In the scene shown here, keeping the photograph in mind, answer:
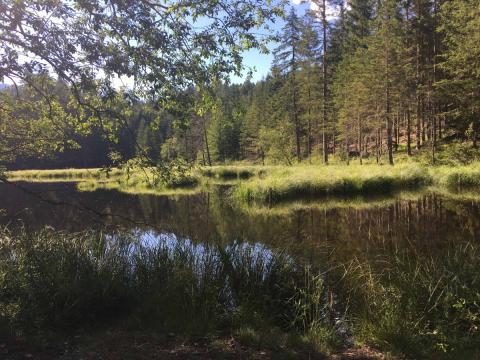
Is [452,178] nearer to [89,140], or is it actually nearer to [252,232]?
[252,232]

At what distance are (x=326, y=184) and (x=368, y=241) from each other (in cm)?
1059

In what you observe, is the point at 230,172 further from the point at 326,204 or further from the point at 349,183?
the point at 326,204

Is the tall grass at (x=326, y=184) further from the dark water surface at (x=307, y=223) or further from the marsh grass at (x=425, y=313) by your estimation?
the marsh grass at (x=425, y=313)

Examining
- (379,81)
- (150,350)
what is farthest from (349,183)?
(150,350)

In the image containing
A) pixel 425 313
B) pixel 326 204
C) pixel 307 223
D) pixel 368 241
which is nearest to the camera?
pixel 425 313

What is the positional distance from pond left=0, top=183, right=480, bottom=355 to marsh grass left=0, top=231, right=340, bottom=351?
53cm

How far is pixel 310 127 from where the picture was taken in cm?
4484

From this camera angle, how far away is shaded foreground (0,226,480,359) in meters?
4.53

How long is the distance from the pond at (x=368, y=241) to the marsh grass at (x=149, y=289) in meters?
0.53

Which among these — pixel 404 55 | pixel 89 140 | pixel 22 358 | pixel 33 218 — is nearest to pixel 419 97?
pixel 404 55

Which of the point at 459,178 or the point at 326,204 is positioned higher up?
the point at 459,178

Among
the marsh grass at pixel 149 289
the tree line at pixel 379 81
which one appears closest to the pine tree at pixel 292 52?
the tree line at pixel 379 81

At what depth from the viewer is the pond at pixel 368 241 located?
494cm

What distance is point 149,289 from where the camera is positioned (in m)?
5.81
